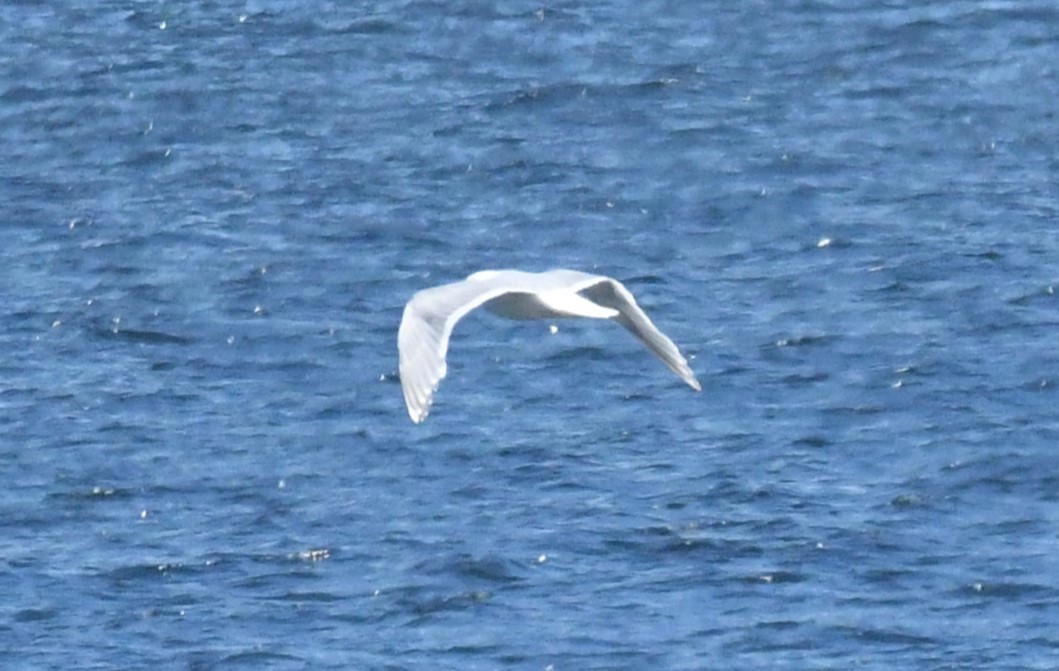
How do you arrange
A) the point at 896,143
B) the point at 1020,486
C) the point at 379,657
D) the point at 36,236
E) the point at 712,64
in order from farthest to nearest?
the point at 712,64 < the point at 896,143 < the point at 36,236 < the point at 1020,486 < the point at 379,657

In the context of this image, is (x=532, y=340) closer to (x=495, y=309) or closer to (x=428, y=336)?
(x=495, y=309)

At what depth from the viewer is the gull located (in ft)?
28.2

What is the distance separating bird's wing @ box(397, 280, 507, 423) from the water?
127 inches

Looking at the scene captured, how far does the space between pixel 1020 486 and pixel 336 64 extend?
9.23 meters

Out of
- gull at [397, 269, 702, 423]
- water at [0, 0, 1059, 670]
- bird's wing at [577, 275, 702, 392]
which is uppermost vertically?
gull at [397, 269, 702, 423]

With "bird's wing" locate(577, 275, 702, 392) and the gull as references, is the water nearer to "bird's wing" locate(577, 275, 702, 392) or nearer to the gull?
"bird's wing" locate(577, 275, 702, 392)

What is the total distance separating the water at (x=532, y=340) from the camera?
12.7 metres

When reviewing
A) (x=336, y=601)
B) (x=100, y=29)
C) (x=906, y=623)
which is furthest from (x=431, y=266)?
(x=100, y=29)

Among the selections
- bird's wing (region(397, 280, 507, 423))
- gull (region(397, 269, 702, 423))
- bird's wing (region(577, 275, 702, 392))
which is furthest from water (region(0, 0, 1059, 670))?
bird's wing (region(397, 280, 507, 423))

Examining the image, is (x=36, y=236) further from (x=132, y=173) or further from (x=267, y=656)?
(x=267, y=656)

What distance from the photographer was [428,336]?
29.1ft

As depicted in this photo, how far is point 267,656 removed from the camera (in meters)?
12.3

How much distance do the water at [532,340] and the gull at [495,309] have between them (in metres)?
2.55

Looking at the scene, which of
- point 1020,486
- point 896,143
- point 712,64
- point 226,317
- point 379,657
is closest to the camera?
point 379,657
